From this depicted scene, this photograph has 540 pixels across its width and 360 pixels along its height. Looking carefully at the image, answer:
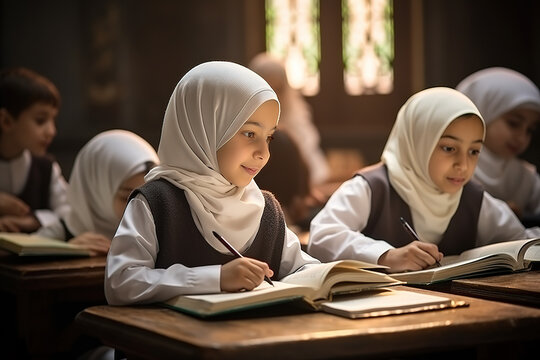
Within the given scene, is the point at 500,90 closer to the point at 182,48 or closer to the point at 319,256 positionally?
the point at 319,256

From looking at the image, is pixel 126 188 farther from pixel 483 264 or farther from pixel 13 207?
pixel 483 264

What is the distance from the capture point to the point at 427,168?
11.1 ft

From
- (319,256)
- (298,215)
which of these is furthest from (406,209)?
(298,215)

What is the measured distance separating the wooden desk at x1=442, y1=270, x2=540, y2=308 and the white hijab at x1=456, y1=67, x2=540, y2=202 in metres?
1.94

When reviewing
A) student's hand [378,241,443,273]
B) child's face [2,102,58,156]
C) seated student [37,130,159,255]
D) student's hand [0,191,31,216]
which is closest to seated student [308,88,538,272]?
student's hand [378,241,443,273]

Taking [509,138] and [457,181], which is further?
[509,138]

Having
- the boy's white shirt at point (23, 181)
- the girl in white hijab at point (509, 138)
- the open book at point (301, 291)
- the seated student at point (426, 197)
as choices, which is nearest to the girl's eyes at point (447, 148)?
the seated student at point (426, 197)

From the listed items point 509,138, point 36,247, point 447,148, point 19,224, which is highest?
point 447,148

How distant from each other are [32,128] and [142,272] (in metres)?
2.67

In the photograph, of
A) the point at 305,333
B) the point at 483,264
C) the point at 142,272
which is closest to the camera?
the point at 305,333

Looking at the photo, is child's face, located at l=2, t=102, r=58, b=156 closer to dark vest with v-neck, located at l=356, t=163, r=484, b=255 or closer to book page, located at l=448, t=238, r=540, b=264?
dark vest with v-neck, located at l=356, t=163, r=484, b=255

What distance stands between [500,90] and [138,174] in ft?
6.00

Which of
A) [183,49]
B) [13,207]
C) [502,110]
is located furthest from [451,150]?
[183,49]

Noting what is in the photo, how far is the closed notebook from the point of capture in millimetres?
2133
